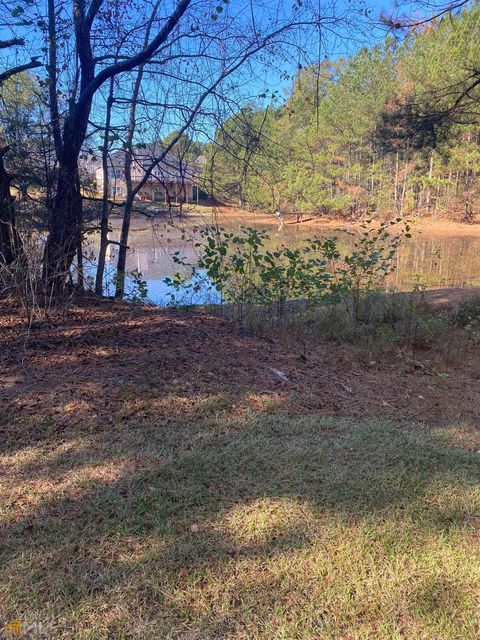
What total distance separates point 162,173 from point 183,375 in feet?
11.0

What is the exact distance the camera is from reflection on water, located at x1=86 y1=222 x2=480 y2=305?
23.5ft

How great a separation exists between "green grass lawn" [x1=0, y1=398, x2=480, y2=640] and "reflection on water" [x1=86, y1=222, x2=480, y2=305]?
13.6 ft

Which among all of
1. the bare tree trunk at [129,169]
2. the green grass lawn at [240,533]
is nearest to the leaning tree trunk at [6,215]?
the bare tree trunk at [129,169]

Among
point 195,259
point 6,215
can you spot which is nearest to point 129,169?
point 6,215

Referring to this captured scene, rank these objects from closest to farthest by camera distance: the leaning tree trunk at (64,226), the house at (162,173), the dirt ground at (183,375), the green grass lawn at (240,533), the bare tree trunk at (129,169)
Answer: the green grass lawn at (240,533) < the dirt ground at (183,375) < the leaning tree trunk at (64,226) < the bare tree trunk at (129,169) < the house at (162,173)

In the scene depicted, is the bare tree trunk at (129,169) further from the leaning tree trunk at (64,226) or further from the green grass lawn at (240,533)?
the green grass lawn at (240,533)

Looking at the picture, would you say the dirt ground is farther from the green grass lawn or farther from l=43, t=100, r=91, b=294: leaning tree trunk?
l=43, t=100, r=91, b=294: leaning tree trunk

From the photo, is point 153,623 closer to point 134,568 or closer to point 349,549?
point 134,568

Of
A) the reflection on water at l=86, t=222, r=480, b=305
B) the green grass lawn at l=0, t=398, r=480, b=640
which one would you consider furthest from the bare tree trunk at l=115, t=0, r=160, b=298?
the green grass lawn at l=0, t=398, r=480, b=640

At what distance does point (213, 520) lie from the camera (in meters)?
2.10

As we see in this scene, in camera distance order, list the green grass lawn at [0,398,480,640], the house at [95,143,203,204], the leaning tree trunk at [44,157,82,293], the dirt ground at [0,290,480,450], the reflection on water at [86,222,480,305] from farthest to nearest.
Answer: the reflection on water at [86,222,480,305], the house at [95,143,203,204], the leaning tree trunk at [44,157,82,293], the dirt ground at [0,290,480,450], the green grass lawn at [0,398,480,640]

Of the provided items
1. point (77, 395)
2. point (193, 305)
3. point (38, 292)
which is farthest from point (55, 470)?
point (193, 305)

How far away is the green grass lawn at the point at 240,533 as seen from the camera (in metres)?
1.62

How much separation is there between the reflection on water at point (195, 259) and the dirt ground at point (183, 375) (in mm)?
2203
